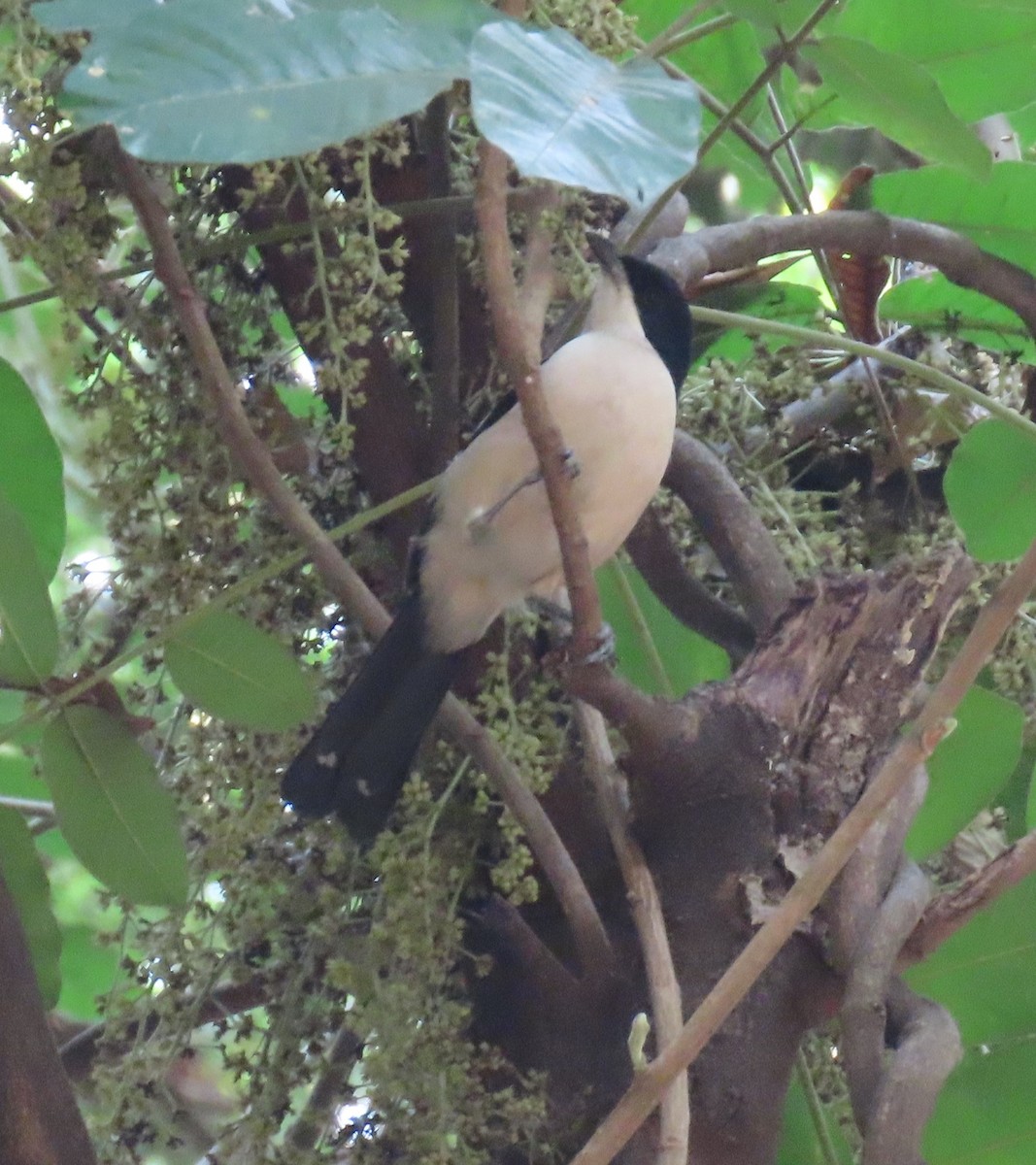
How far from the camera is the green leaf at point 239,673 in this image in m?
1.29

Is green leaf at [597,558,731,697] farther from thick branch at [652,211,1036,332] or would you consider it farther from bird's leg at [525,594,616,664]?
thick branch at [652,211,1036,332]

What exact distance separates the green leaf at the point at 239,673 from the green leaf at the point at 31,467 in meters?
0.16

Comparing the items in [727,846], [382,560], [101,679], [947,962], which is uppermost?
[101,679]

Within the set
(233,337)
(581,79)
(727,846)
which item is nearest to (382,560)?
(233,337)

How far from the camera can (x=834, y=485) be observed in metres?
1.93

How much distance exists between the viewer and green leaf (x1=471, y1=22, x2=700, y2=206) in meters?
0.78

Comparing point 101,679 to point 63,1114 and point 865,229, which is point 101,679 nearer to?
point 63,1114

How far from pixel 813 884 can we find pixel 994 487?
2.23ft

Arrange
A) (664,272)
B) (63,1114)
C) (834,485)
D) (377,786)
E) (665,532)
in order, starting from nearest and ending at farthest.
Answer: (63,1114)
(377,786)
(664,272)
(665,532)
(834,485)

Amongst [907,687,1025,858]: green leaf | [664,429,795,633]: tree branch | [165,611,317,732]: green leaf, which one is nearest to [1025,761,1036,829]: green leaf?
[907,687,1025,858]: green leaf

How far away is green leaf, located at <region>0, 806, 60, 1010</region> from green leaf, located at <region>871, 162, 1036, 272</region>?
1.20 metres

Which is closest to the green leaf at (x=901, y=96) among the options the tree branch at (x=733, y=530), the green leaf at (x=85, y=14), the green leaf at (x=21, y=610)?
the tree branch at (x=733, y=530)

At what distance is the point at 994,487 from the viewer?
1.55 metres

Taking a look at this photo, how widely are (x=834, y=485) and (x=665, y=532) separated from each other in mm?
326
